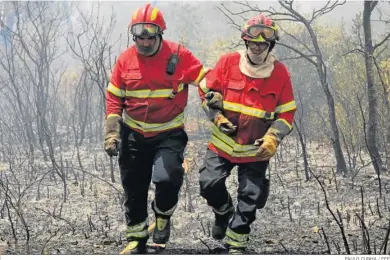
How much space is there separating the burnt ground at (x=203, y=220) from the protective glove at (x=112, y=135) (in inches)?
29.0

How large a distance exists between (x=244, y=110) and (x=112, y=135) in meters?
0.97

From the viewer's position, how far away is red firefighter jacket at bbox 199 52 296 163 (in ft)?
9.71

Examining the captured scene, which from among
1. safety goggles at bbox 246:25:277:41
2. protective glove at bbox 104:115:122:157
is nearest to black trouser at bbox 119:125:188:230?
protective glove at bbox 104:115:122:157

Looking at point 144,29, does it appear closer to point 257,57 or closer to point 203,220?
point 257,57

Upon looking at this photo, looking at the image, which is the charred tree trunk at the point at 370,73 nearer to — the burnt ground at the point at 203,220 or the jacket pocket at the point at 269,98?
the burnt ground at the point at 203,220

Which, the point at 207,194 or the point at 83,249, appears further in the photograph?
the point at 83,249

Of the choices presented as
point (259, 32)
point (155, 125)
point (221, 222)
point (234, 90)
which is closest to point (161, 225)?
point (221, 222)

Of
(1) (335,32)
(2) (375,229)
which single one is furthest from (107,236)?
(1) (335,32)

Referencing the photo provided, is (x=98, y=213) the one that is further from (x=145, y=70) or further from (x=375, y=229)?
(x=375, y=229)

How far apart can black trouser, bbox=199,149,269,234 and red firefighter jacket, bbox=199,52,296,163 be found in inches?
3.3

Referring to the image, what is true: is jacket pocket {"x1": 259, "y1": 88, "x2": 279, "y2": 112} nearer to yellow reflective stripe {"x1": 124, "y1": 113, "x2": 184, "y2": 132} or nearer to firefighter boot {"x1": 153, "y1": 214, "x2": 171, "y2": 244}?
yellow reflective stripe {"x1": 124, "y1": 113, "x2": 184, "y2": 132}

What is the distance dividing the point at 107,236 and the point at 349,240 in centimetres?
211

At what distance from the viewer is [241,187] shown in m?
2.96

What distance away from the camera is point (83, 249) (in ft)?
11.5
